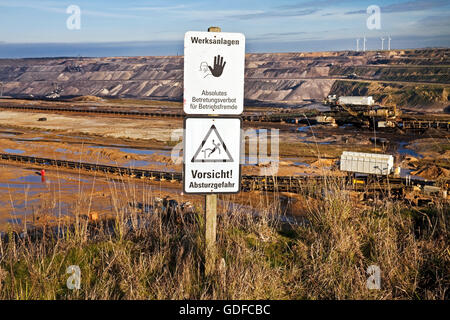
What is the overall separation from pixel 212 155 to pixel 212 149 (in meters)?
0.06

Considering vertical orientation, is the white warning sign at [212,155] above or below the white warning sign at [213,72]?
below

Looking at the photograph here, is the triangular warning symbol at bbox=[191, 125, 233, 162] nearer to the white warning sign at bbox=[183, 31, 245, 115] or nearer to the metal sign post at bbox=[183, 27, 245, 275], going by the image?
the metal sign post at bbox=[183, 27, 245, 275]

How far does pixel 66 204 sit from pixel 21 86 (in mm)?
130824

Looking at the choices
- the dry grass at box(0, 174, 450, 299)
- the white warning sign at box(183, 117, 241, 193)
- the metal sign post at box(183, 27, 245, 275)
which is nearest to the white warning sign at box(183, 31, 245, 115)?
the metal sign post at box(183, 27, 245, 275)

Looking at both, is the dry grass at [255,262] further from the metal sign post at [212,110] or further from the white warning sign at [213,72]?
the white warning sign at [213,72]

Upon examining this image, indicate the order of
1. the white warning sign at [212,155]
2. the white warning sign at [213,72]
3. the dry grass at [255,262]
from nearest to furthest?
the dry grass at [255,262] → the white warning sign at [213,72] → the white warning sign at [212,155]

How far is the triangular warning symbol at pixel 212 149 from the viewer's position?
15.4 feet

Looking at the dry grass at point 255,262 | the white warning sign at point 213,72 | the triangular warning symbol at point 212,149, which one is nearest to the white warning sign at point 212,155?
the triangular warning symbol at point 212,149

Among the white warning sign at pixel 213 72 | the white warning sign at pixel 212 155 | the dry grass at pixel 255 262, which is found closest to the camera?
the dry grass at pixel 255 262

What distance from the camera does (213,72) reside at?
4.65m

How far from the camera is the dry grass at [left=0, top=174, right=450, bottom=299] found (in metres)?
4.45

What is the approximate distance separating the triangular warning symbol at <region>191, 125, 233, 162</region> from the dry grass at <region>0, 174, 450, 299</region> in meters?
1.03

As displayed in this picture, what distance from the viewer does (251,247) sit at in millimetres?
5895
